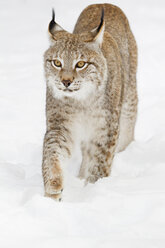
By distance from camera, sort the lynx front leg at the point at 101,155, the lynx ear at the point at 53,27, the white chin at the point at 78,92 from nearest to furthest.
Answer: the white chin at the point at 78,92
the lynx ear at the point at 53,27
the lynx front leg at the point at 101,155

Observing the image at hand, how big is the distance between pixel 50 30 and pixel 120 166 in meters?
1.56

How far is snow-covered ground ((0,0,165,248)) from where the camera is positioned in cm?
308

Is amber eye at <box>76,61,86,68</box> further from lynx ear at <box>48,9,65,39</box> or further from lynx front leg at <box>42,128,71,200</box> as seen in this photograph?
lynx front leg at <box>42,128,71,200</box>

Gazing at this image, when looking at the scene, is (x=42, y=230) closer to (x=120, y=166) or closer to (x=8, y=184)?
(x=8, y=184)

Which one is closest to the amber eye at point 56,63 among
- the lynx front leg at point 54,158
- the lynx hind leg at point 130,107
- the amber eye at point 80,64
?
the amber eye at point 80,64

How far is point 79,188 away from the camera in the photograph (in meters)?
4.33

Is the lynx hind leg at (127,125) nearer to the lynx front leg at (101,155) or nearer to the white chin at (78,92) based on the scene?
the lynx front leg at (101,155)

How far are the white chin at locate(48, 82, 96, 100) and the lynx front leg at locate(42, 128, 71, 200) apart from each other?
30 cm

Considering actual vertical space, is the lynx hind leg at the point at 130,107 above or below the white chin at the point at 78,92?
below

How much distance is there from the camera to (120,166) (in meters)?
5.15

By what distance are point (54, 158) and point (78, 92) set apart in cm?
58

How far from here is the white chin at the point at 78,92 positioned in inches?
163

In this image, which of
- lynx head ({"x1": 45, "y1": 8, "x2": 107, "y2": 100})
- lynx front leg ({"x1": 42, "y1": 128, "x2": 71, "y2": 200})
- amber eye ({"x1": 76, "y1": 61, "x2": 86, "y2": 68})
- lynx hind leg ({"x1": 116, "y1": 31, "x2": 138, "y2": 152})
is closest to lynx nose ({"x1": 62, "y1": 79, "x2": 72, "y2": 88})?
lynx head ({"x1": 45, "y1": 8, "x2": 107, "y2": 100})

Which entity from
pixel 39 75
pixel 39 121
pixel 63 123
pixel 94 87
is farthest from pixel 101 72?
pixel 39 75
